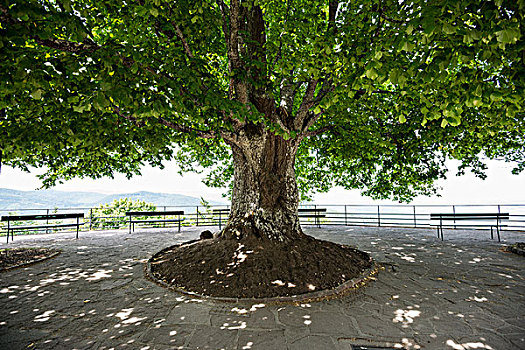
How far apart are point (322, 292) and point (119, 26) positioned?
7.10 m

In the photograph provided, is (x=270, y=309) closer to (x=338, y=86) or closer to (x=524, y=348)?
(x=524, y=348)

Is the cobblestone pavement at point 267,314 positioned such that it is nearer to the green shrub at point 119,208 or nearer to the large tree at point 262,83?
the large tree at point 262,83

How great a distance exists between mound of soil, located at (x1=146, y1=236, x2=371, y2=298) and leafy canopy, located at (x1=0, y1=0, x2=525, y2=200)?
8.59 ft

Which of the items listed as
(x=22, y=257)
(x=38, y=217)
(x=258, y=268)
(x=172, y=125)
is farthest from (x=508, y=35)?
(x=38, y=217)

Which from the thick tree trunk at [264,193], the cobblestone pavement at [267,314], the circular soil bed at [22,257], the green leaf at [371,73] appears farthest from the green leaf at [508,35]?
the circular soil bed at [22,257]

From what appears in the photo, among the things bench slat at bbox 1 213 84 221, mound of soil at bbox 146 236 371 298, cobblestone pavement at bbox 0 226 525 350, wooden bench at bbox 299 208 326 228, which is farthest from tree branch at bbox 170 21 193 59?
wooden bench at bbox 299 208 326 228

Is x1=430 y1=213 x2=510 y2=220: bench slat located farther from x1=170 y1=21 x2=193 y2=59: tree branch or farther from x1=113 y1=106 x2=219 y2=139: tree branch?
x1=170 y1=21 x2=193 y2=59: tree branch

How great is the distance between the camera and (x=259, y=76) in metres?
6.15

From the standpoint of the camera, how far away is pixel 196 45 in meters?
6.10

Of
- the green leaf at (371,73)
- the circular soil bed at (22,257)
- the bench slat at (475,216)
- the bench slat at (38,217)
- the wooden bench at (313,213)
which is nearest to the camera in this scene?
the green leaf at (371,73)

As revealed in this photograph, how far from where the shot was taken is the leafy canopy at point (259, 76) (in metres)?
3.19

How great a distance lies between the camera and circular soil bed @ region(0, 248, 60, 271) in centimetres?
662

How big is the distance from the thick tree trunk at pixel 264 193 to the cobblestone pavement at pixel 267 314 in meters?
2.12

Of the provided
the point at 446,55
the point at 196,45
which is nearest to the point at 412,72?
the point at 446,55
